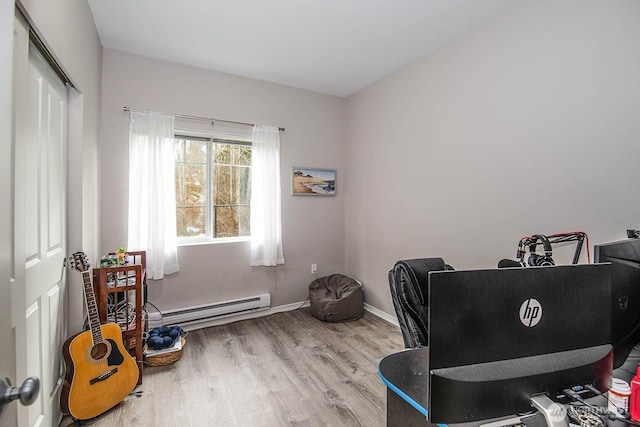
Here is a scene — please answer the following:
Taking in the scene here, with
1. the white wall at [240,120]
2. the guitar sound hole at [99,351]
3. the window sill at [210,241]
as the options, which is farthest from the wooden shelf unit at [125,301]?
the window sill at [210,241]

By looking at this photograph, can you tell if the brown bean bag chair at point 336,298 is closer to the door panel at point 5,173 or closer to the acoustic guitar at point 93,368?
the acoustic guitar at point 93,368

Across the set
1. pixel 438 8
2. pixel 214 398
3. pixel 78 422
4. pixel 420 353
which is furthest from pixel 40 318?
pixel 438 8

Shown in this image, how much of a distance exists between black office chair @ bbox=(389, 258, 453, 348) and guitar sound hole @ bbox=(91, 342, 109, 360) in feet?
6.21

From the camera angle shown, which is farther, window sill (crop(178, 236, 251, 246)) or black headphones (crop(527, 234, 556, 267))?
window sill (crop(178, 236, 251, 246))

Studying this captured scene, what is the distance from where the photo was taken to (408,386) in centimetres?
104

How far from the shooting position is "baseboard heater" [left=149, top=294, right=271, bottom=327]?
9.96 feet

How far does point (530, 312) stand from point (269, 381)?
2124 mm

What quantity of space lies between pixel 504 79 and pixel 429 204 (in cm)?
120

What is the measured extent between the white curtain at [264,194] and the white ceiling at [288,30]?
2.48 feet

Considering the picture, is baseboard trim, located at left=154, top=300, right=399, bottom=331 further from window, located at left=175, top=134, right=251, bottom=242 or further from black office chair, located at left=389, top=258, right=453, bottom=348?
black office chair, located at left=389, top=258, right=453, bottom=348

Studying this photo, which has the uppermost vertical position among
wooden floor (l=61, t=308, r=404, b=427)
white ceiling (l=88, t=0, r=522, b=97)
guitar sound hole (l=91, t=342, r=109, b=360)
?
white ceiling (l=88, t=0, r=522, b=97)

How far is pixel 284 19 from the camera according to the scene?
238cm

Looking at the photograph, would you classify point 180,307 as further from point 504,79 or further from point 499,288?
point 504,79

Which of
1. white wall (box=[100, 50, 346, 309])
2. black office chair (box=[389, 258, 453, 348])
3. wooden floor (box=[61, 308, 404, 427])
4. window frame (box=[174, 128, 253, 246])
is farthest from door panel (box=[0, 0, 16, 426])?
window frame (box=[174, 128, 253, 246])
